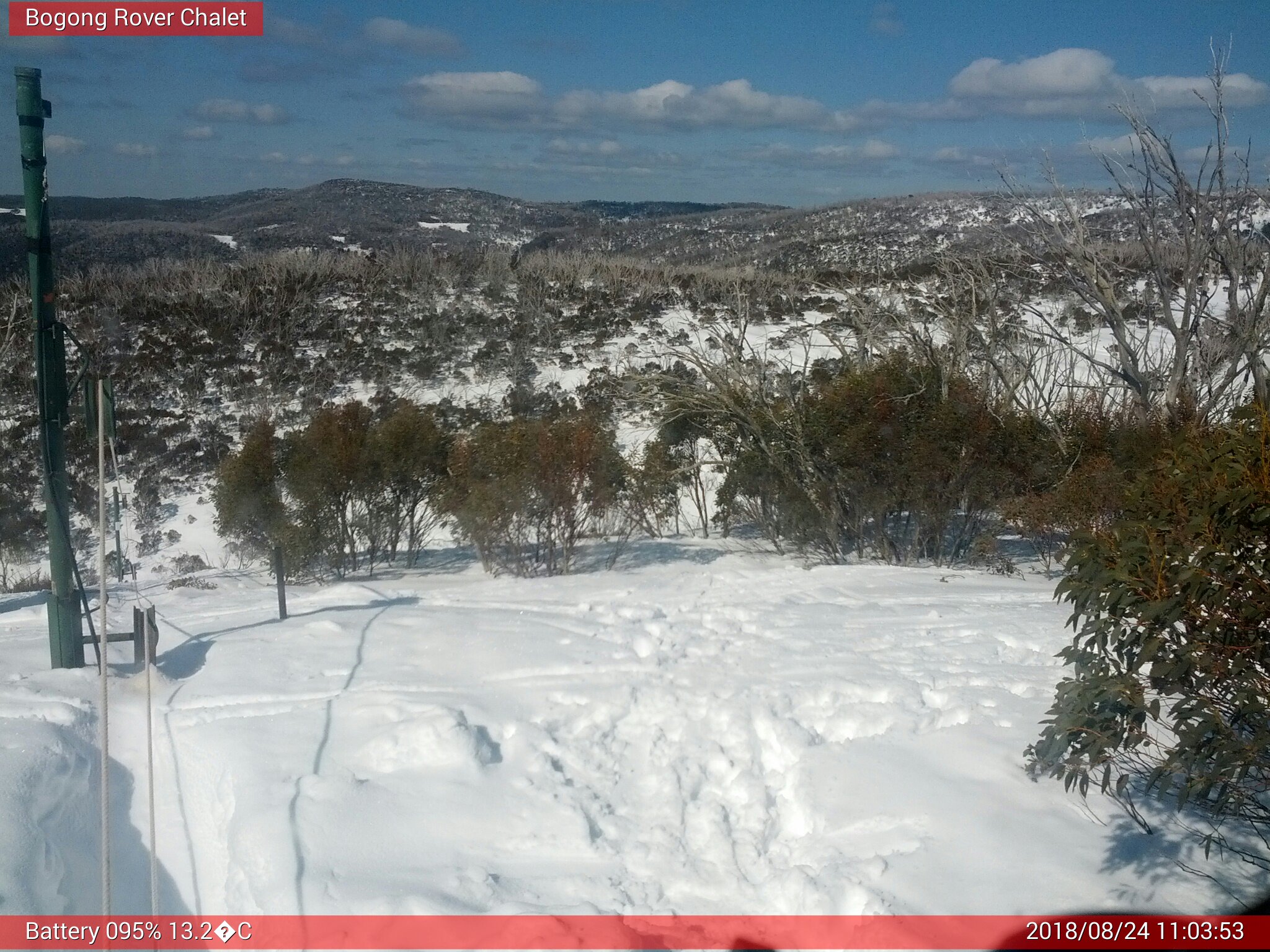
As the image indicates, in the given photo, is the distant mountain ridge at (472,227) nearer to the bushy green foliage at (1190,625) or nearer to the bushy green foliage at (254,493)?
the bushy green foliage at (254,493)

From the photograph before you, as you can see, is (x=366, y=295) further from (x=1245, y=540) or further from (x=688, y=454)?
(x=1245, y=540)

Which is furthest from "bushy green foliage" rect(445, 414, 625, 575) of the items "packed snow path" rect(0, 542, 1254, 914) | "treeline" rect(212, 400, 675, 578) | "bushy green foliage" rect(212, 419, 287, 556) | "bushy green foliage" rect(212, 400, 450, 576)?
"packed snow path" rect(0, 542, 1254, 914)

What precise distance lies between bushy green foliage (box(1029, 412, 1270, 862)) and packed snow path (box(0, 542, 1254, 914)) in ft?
2.31

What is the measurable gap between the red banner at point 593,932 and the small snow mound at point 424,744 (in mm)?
1050

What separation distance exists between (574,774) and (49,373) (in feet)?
11.9

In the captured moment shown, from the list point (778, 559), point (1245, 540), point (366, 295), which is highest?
point (366, 295)

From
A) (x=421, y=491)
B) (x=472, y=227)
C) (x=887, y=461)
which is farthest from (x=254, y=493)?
(x=472, y=227)

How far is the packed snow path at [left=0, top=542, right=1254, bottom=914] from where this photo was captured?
12.0ft

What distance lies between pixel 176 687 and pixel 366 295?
25.0 metres

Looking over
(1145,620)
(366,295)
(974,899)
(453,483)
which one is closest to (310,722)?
(974,899)

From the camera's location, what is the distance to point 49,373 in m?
5.40

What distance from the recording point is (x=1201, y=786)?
2941 mm

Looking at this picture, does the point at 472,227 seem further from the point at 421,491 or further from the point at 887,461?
the point at 887,461

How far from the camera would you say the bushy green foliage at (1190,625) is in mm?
2877
